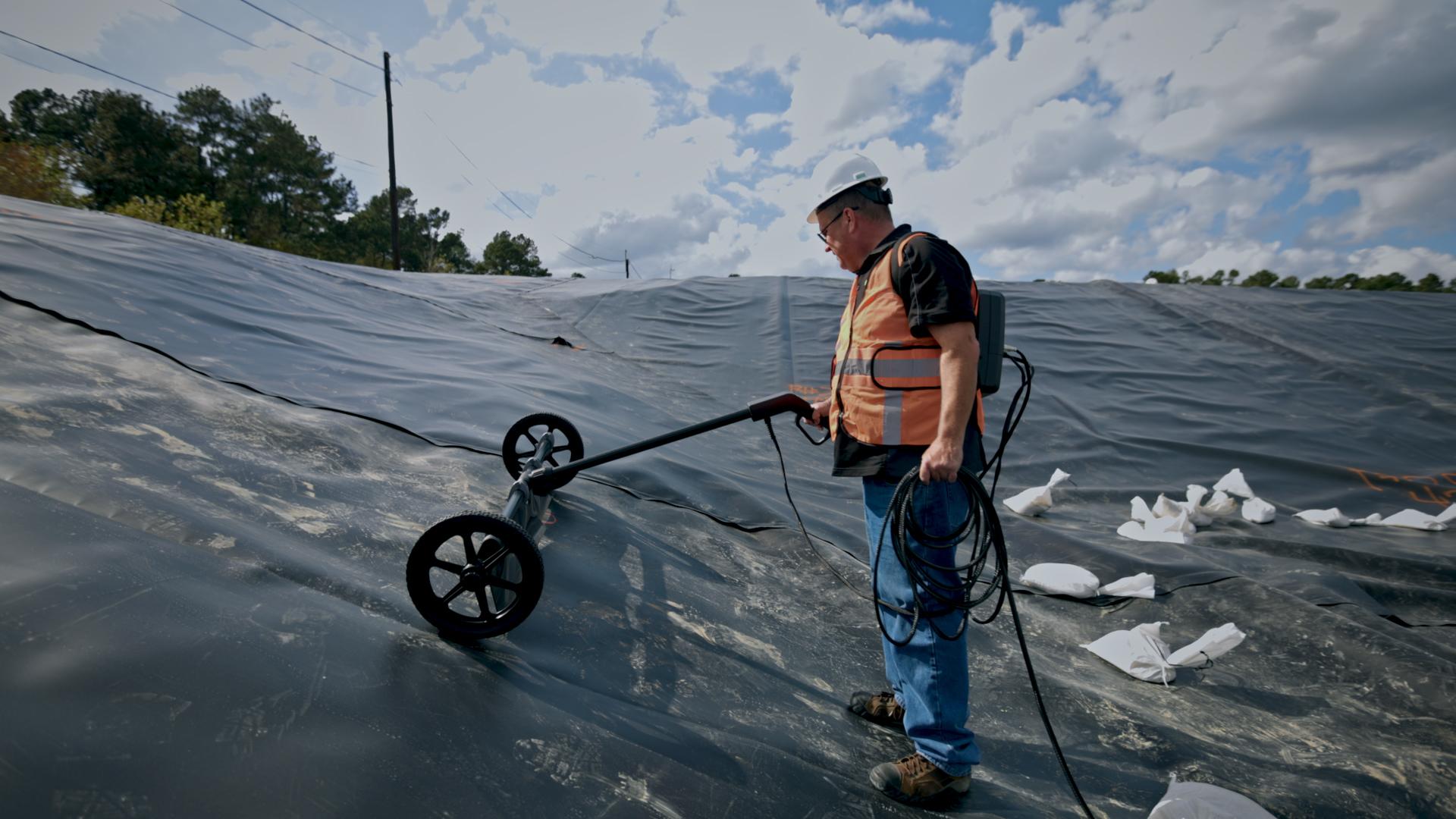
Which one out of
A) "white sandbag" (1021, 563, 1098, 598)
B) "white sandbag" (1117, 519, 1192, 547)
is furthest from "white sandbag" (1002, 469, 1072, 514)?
"white sandbag" (1021, 563, 1098, 598)

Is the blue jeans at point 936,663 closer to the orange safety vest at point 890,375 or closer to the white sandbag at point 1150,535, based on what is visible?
the orange safety vest at point 890,375

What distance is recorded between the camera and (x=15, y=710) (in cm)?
116

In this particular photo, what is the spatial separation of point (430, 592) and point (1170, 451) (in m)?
5.94

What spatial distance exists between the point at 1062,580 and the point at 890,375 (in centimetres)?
224

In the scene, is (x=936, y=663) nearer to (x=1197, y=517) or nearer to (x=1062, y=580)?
(x=1062, y=580)

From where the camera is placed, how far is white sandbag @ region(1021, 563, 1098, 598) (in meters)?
3.39

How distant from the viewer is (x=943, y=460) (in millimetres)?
1698

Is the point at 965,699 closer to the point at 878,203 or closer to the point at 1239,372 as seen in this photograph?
the point at 878,203

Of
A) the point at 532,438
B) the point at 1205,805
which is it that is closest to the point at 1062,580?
the point at 1205,805

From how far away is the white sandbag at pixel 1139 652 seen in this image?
2.74m

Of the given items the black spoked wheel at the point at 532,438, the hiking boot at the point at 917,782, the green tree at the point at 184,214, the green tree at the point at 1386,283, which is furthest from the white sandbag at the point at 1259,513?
the green tree at the point at 184,214

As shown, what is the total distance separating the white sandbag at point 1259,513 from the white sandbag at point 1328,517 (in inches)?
16.1

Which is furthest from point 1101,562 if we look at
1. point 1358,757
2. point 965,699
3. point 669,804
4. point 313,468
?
point 313,468

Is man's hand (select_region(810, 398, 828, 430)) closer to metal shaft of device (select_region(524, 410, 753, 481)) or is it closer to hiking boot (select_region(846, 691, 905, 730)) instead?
metal shaft of device (select_region(524, 410, 753, 481))
